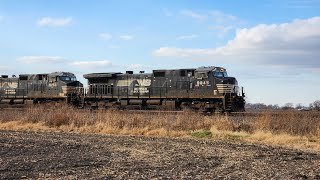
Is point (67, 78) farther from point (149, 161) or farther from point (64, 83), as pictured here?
point (149, 161)

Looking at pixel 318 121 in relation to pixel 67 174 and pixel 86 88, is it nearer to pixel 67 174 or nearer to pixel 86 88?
pixel 67 174

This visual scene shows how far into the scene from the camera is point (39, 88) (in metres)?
36.1

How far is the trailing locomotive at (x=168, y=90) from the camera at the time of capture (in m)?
26.9

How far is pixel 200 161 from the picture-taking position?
8.84 meters

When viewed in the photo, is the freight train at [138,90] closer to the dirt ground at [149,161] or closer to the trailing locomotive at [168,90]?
the trailing locomotive at [168,90]

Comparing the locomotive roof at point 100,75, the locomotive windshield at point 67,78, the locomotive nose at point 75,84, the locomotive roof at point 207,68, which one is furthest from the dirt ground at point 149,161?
the locomotive windshield at point 67,78

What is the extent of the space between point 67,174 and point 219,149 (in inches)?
201

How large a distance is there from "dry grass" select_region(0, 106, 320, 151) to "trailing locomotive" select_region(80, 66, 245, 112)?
823cm

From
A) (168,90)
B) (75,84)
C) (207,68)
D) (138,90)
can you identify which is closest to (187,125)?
(207,68)

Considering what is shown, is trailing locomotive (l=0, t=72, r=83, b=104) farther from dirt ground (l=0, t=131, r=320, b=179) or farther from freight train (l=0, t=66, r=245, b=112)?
dirt ground (l=0, t=131, r=320, b=179)

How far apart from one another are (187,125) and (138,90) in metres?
14.2

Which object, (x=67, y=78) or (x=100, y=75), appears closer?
(x=100, y=75)

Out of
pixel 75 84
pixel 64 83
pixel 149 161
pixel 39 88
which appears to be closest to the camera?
pixel 149 161

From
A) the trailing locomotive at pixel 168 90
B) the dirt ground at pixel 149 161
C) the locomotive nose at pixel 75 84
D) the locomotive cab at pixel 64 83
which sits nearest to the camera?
the dirt ground at pixel 149 161
